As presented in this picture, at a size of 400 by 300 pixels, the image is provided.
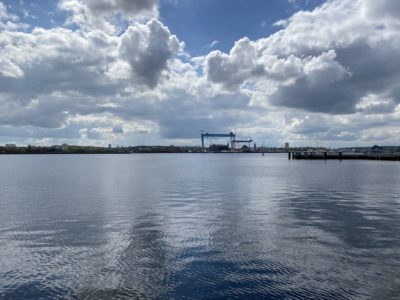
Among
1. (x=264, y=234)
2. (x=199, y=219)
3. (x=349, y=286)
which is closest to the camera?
(x=349, y=286)

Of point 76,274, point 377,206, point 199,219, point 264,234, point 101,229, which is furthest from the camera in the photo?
point 377,206

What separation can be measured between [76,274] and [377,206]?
88.6ft

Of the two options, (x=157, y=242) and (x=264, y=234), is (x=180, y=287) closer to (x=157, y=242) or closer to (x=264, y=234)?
(x=157, y=242)

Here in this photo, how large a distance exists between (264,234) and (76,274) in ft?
36.6

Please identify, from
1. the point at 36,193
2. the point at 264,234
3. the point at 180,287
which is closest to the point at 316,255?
the point at 264,234

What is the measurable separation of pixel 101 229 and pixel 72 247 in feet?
13.6

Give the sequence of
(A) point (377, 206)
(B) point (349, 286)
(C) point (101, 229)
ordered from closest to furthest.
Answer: (B) point (349, 286), (C) point (101, 229), (A) point (377, 206)

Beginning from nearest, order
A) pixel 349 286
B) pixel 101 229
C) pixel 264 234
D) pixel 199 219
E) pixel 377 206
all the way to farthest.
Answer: pixel 349 286 → pixel 264 234 → pixel 101 229 → pixel 199 219 → pixel 377 206

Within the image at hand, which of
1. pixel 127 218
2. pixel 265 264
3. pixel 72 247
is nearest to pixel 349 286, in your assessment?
pixel 265 264

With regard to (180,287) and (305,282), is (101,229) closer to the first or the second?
(180,287)

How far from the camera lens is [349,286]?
1293 centimetres

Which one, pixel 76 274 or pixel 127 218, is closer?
pixel 76 274

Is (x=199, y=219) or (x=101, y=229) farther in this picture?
(x=199, y=219)

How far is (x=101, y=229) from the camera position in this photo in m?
22.3
